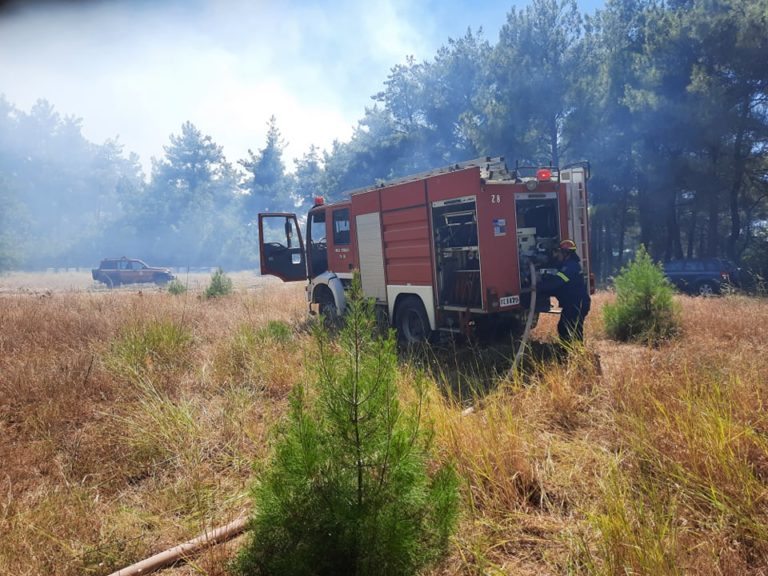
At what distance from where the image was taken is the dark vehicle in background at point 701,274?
15344mm

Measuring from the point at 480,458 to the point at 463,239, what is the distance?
4.34 m

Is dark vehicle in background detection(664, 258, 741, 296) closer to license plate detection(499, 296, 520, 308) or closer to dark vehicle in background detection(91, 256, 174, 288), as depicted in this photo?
license plate detection(499, 296, 520, 308)

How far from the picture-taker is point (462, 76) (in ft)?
95.5

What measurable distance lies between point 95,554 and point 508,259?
5072 millimetres

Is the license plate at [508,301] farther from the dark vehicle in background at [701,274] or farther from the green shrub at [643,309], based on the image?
the dark vehicle in background at [701,274]

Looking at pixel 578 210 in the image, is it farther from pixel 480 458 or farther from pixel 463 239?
pixel 480 458

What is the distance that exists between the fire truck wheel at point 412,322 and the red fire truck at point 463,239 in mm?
15

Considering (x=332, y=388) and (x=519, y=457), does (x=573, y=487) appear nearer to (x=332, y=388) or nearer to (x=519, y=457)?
(x=519, y=457)

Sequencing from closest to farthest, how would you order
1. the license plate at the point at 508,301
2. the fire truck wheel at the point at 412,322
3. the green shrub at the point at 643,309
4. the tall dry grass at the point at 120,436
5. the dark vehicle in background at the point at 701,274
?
the tall dry grass at the point at 120,436 → the license plate at the point at 508,301 → the green shrub at the point at 643,309 → the fire truck wheel at the point at 412,322 → the dark vehicle in background at the point at 701,274

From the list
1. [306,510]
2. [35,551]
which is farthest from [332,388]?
[35,551]

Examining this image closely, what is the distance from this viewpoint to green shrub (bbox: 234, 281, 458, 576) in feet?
6.52

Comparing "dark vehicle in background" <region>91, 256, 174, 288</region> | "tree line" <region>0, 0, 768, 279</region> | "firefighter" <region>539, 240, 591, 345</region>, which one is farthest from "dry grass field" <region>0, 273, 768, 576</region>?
"dark vehicle in background" <region>91, 256, 174, 288</region>

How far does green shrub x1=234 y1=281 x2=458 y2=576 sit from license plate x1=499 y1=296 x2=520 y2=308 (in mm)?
4323

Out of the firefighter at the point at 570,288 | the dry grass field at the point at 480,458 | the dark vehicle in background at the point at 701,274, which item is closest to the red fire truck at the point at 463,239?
the firefighter at the point at 570,288
